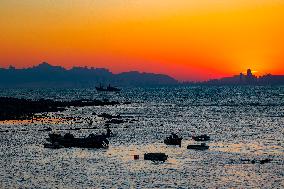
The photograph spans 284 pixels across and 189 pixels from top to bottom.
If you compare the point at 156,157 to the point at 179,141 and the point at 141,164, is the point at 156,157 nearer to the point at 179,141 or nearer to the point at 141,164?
the point at 141,164

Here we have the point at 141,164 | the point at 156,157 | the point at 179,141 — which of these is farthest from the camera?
the point at 179,141

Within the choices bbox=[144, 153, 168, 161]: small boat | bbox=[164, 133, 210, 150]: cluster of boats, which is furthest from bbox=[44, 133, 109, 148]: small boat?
bbox=[144, 153, 168, 161]: small boat

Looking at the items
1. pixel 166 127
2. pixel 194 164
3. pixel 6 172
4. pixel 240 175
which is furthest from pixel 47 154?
pixel 166 127

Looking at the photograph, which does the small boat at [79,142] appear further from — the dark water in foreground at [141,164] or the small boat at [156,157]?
the small boat at [156,157]

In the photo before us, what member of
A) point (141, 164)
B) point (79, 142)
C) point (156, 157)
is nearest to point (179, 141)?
point (79, 142)

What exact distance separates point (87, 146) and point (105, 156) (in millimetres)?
7580

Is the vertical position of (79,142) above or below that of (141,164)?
above

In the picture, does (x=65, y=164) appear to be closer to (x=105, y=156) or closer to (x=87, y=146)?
(x=105, y=156)

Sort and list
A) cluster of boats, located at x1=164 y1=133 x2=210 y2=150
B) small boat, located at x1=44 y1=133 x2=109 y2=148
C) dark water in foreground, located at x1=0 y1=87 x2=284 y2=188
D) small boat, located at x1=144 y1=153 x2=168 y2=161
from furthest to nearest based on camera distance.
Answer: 1. small boat, located at x1=44 y1=133 x2=109 y2=148
2. cluster of boats, located at x1=164 y1=133 x2=210 y2=150
3. small boat, located at x1=144 y1=153 x2=168 y2=161
4. dark water in foreground, located at x1=0 y1=87 x2=284 y2=188

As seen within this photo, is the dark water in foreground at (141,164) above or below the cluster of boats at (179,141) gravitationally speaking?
below

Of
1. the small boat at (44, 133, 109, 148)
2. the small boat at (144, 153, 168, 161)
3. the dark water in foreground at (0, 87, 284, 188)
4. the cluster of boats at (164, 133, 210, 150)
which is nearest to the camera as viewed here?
the dark water in foreground at (0, 87, 284, 188)

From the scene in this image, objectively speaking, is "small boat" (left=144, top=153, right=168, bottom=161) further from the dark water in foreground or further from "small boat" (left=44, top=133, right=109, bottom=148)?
"small boat" (left=44, top=133, right=109, bottom=148)

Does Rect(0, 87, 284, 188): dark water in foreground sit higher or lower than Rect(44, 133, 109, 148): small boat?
lower

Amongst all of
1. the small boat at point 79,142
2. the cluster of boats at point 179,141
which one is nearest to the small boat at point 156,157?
the cluster of boats at point 179,141
